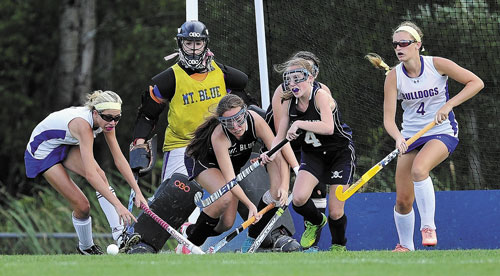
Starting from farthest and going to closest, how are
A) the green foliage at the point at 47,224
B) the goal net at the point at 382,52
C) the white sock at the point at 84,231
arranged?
1. the green foliage at the point at 47,224
2. the goal net at the point at 382,52
3. the white sock at the point at 84,231

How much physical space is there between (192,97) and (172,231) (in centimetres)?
112

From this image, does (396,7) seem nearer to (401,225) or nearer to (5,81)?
(401,225)

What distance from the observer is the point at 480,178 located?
8.56m

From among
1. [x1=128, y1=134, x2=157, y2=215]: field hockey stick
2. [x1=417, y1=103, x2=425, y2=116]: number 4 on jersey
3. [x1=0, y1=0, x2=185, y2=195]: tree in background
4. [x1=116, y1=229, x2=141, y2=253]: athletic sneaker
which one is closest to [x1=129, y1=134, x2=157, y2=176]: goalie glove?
[x1=128, y1=134, x2=157, y2=215]: field hockey stick

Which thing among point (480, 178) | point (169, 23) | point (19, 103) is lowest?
point (19, 103)

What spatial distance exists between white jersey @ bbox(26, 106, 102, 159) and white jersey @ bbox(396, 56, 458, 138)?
2211 millimetres

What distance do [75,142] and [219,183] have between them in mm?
1167

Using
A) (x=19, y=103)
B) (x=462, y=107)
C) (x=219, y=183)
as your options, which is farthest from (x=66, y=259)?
(x=19, y=103)

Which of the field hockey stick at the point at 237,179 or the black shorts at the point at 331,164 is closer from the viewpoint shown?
the field hockey stick at the point at 237,179

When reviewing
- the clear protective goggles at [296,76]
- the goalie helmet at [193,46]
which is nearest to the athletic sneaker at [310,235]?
the clear protective goggles at [296,76]

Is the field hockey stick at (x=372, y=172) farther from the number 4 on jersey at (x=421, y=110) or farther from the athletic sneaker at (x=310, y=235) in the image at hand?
the athletic sneaker at (x=310, y=235)

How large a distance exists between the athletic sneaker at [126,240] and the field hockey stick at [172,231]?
184mm

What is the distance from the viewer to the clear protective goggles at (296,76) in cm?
704

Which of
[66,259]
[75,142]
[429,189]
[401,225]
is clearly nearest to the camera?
[66,259]
